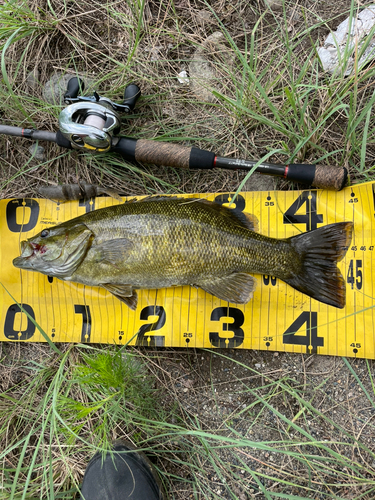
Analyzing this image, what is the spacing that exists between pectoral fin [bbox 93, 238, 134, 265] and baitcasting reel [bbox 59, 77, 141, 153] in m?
0.86

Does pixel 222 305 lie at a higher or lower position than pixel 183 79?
lower

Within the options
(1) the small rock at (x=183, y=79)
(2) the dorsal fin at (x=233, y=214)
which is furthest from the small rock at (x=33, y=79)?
(2) the dorsal fin at (x=233, y=214)

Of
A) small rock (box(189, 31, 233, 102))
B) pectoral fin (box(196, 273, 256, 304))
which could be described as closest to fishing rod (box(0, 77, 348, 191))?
small rock (box(189, 31, 233, 102))

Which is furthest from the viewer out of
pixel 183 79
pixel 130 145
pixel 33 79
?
pixel 33 79

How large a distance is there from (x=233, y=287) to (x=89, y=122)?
1.93 meters

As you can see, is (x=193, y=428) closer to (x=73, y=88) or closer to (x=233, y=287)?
(x=233, y=287)

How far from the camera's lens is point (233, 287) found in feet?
9.28

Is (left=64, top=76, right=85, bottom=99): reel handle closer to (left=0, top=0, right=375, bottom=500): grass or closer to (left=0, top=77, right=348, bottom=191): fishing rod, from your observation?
(left=0, top=77, right=348, bottom=191): fishing rod

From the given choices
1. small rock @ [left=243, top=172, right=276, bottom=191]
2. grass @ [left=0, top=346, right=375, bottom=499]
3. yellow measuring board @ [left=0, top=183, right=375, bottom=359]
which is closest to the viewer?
grass @ [left=0, top=346, right=375, bottom=499]

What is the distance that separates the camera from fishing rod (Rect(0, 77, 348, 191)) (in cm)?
278

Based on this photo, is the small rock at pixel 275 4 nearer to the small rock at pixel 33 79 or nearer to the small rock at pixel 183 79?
the small rock at pixel 183 79

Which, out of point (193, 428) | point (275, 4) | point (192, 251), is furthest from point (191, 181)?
point (193, 428)

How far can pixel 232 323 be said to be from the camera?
298cm

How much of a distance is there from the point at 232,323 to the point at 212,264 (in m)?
0.64
